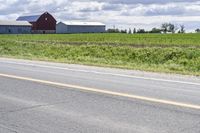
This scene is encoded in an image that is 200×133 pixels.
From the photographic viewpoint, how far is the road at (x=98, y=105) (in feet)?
21.8

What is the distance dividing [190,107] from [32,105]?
3023 millimetres

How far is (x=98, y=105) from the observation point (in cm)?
825

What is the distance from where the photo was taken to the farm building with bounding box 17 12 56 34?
123 metres

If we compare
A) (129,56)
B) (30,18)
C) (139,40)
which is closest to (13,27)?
(30,18)

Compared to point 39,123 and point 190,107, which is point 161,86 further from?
point 39,123

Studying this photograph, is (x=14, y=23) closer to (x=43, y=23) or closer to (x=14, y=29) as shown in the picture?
(x=14, y=29)

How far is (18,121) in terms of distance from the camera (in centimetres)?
709

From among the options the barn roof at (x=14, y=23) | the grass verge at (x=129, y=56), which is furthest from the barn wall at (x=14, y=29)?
the grass verge at (x=129, y=56)

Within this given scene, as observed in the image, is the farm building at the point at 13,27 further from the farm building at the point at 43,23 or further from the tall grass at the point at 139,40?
the tall grass at the point at 139,40

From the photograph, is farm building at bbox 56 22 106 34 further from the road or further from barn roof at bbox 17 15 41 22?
the road

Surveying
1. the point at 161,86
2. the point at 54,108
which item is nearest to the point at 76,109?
the point at 54,108

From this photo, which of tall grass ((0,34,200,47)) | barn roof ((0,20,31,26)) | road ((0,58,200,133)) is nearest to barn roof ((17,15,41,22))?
barn roof ((0,20,31,26))

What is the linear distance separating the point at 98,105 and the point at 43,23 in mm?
119213

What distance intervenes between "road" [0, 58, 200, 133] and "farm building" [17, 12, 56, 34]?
370ft
